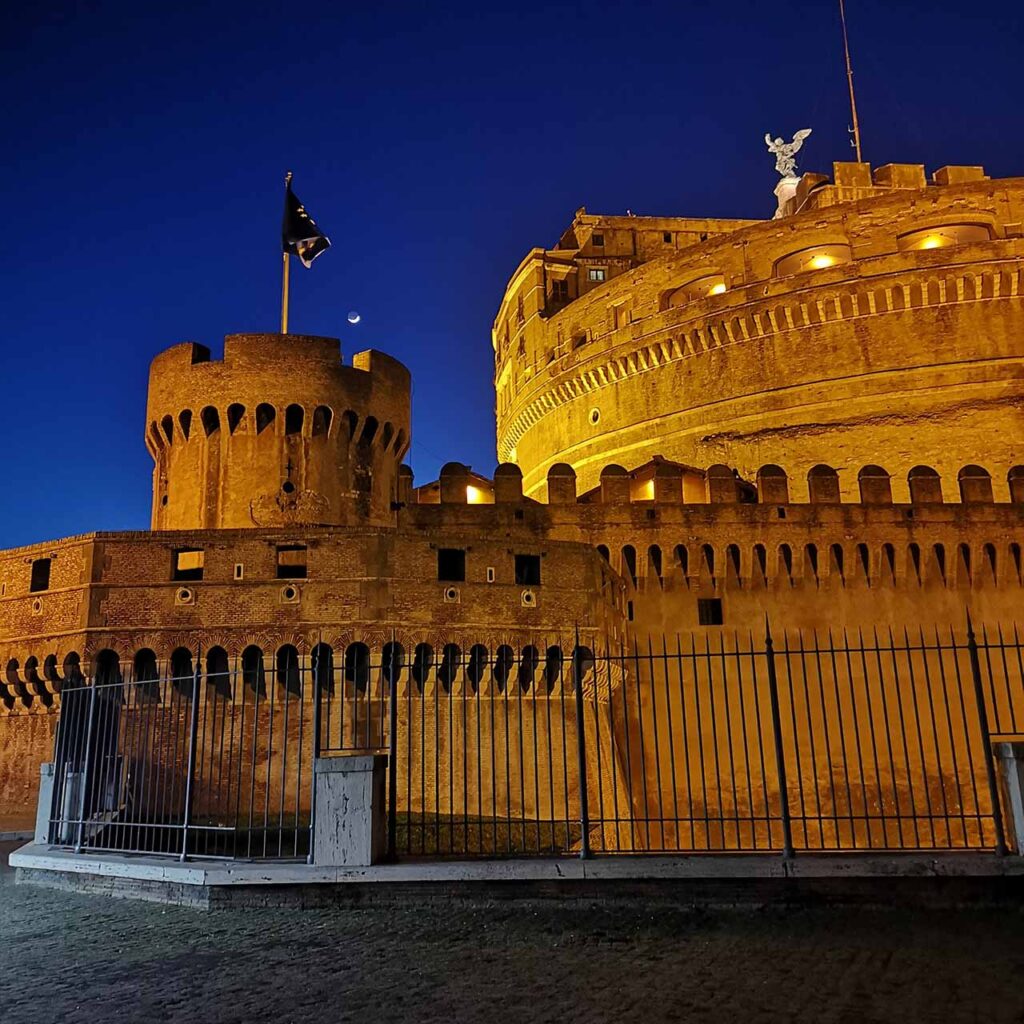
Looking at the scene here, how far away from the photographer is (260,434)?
63.5ft

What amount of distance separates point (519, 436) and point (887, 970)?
3763 cm

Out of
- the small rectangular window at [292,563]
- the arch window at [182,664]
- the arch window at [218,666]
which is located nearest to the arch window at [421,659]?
the small rectangular window at [292,563]

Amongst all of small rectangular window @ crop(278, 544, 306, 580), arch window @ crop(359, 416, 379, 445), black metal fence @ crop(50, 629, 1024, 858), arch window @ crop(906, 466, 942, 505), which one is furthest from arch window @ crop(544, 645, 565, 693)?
arch window @ crop(906, 466, 942, 505)

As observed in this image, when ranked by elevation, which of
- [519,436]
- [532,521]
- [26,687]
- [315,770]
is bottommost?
[315,770]

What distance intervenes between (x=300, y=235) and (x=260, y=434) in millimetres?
6097

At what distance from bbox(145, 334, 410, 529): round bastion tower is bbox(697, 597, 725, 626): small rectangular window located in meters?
8.12

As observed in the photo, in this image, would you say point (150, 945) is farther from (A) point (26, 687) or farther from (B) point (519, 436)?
(B) point (519, 436)

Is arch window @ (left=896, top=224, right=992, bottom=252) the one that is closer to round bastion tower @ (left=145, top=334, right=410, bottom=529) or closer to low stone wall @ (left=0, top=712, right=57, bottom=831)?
round bastion tower @ (left=145, top=334, right=410, bottom=529)

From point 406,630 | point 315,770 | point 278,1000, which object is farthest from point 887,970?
point 406,630

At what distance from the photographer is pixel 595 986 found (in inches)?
223

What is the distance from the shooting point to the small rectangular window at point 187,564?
16000 millimetres

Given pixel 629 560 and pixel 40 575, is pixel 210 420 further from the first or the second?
pixel 629 560

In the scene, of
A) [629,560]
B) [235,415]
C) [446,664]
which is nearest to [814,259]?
[629,560]

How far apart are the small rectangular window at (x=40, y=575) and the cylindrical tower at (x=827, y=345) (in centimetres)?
2151
